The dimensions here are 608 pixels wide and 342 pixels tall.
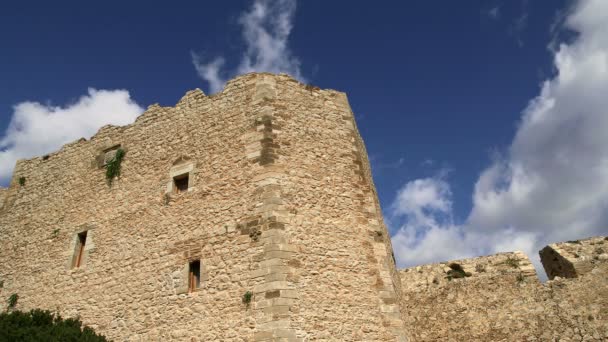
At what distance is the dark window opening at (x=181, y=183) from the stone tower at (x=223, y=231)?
0.11ft

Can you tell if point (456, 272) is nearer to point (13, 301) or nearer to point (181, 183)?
point (181, 183)

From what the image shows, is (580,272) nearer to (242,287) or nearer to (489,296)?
(489,296)

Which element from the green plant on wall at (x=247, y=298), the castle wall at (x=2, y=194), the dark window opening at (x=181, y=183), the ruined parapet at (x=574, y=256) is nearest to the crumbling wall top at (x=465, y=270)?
the ruined parapet at (x=574, y=256)

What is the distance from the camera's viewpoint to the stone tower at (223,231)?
30.3ft

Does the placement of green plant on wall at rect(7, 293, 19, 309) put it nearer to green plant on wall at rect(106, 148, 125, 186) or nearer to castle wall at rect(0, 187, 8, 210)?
castle wall at rect(0, 187, 8, 210)

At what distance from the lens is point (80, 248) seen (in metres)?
12.4

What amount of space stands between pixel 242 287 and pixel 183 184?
11.7ft

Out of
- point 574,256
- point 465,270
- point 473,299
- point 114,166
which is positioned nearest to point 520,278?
point 473,299

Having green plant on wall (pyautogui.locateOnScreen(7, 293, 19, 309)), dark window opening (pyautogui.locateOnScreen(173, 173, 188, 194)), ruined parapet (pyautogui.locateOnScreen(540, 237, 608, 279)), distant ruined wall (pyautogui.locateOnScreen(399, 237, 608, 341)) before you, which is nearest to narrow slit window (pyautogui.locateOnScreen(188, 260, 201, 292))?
dark window opening (pyautogui.locateOnScreen(173, 173, 188, 194))

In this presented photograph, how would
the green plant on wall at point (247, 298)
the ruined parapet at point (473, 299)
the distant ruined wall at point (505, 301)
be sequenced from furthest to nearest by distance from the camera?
the ruined parapet at point (473, 299) < the distant ruined wall at point (505, 301) < the green plant on wall at point (247, 298)

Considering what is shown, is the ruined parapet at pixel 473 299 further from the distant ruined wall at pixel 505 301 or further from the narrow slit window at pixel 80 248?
the narrow slit window at pixel 80 248

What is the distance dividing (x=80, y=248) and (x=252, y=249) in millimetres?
5730

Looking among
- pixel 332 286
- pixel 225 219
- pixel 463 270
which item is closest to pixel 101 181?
pixel 225 219

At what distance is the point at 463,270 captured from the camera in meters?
13.2
